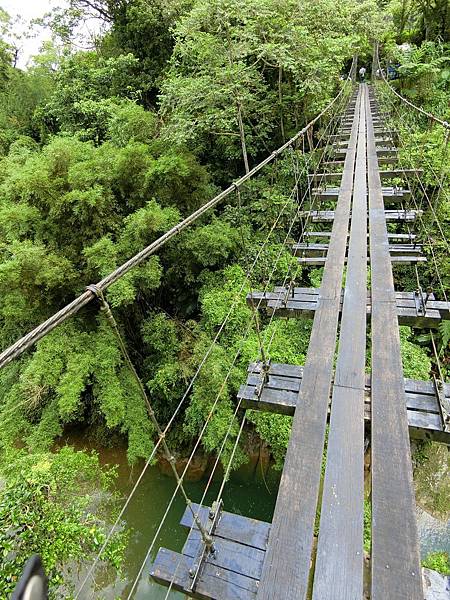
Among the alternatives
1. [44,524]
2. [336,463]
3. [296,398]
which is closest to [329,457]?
[336,463]

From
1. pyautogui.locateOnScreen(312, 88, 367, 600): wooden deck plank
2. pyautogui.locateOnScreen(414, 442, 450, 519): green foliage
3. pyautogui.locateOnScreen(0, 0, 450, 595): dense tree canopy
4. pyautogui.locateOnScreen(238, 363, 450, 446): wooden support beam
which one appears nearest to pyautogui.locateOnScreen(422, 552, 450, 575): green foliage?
pyautogui.locateOnScreen(414, 442, 450, 519): green foliage

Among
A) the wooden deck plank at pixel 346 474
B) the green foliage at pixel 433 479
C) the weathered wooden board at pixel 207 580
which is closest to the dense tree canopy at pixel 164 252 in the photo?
the green foliage at pixel 433 479

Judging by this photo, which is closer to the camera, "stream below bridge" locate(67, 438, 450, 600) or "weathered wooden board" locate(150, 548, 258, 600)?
"weathered wooden board" locate(150, 548, 258, 600)

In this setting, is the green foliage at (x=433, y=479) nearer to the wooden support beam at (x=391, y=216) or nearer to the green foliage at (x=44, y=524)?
the wooden support beam at (x=391, y=216)

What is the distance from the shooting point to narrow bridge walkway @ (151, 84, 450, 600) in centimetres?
89

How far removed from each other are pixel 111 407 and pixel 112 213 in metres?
2.42

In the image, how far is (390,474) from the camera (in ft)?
3.46

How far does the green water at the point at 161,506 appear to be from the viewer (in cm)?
396

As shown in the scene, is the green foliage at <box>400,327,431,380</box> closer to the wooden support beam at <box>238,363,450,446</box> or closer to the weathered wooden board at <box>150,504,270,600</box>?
the wooden support beam at <box>238,363,450,446</box>

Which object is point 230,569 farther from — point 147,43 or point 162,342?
point 147,43

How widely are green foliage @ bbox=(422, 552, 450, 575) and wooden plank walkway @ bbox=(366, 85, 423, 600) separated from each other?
2798 mm

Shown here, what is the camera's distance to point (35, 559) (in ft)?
1.44

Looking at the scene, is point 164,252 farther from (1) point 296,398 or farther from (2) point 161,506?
(1) point 296,398

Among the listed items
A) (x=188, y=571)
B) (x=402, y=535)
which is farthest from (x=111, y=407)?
(x=402, y=535)
